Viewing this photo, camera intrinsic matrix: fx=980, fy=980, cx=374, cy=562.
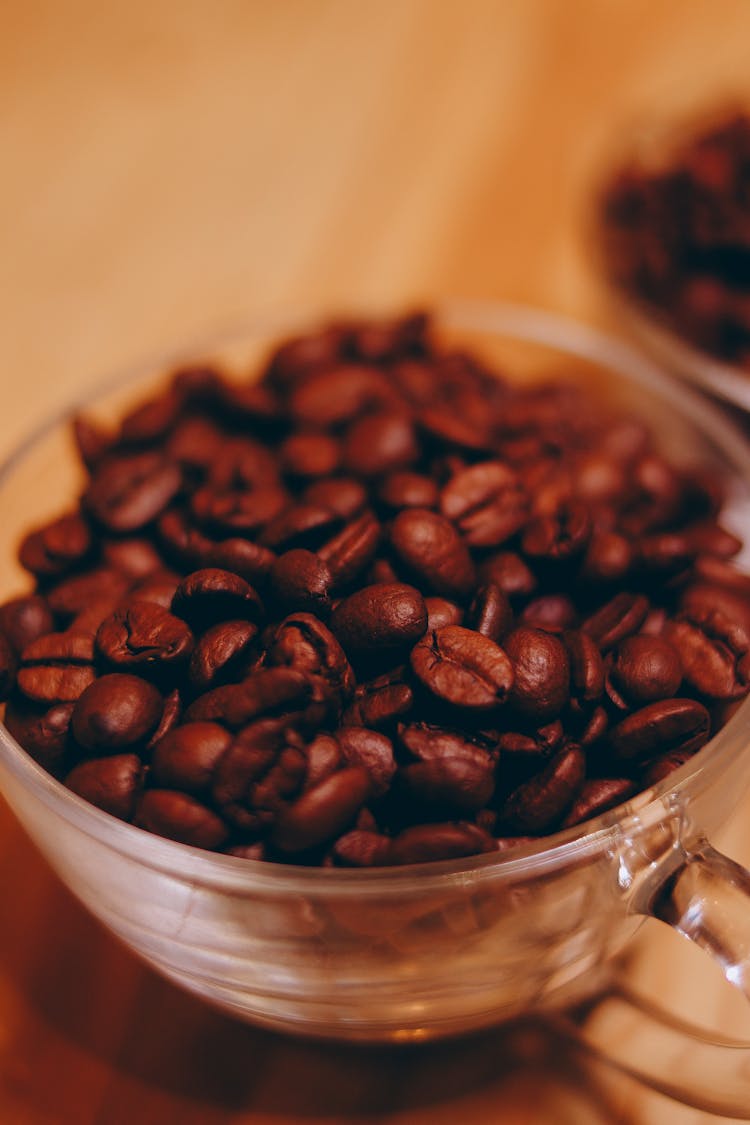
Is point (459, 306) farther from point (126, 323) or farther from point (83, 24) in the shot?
point (83, 24)

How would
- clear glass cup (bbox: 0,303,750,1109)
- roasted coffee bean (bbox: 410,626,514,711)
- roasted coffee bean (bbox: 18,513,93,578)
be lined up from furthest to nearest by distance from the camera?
roasted coffee bean (bbox: 18,513,93,578) → roasted coffee bean (bbox: 410,626,514,711) → clear glass cup (bbox: 0,303,750,1109)

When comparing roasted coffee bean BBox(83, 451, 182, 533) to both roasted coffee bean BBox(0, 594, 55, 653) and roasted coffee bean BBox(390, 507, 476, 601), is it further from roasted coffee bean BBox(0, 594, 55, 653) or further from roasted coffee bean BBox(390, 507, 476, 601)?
roasted coffee bean BBox(390, 507, 476, 601)

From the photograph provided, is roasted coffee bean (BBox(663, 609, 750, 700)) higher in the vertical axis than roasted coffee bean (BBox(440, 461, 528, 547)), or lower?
lower

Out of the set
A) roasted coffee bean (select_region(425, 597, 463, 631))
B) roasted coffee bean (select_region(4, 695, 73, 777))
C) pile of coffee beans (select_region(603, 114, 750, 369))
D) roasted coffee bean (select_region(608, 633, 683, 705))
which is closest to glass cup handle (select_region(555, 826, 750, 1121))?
roasted coffee bean (select_region(608, 633, 683, 705))

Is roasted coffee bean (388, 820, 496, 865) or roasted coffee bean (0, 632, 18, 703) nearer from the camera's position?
roasted coffee bean (388, 820, 496, 865)

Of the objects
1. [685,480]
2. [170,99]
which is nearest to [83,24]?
[170,99]

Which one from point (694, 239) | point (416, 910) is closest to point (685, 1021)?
point (416, 910)

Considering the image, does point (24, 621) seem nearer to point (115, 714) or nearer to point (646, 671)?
point (115, 714)

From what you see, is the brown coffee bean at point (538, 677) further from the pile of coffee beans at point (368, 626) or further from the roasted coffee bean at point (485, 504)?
the roasted coffee bean at point (485, 504)
